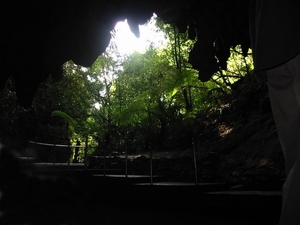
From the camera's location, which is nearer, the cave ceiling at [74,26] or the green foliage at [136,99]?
the cave ceiling at [74,26]

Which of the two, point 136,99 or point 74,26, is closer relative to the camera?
point 74,26

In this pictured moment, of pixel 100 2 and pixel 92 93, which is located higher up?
pixel 92 93

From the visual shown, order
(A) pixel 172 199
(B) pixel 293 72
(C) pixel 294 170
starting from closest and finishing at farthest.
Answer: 1. (C) pixel 294 170
2. (B) pixel 293 72
3. (A) pixel 172 199

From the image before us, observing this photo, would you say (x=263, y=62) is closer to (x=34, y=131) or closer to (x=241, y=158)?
(x=241, y=158)

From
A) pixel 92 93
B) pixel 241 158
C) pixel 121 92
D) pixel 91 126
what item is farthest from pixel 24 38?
pixel 92 93

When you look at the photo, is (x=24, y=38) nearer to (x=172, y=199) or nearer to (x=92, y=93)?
(x=172, y=199)

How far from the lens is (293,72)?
5.83 ft

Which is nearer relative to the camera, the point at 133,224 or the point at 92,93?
the point at 133,224

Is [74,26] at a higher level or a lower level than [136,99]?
lower

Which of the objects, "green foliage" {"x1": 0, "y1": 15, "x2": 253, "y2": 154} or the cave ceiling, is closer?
the cave ceiling

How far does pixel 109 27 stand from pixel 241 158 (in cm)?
370

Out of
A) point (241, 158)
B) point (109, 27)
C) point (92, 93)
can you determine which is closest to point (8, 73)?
point (109, 27)

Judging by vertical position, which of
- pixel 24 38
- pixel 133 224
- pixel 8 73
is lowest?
pixel 133 224

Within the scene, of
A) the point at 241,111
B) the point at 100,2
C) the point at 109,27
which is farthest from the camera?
the point at 241,111
